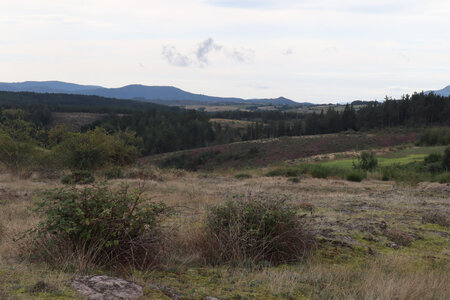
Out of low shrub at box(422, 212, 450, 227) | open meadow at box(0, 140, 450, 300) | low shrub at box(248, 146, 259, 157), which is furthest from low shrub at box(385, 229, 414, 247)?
low shrub at box(248, 146, 259, 157)

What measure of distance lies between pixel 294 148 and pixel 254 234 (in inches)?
2318

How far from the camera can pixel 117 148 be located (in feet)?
83.7

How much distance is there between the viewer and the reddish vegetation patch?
60281 mm

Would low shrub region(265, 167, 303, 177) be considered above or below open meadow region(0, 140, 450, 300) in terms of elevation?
below

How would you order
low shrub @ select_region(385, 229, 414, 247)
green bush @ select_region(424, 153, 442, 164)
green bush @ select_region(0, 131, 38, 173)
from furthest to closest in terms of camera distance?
green bush @ select_region(424, 153, 442, 164), green bush @ select_region(0, 131, 38, 173), low shrub @ select_region(385, 229, 414, 247)

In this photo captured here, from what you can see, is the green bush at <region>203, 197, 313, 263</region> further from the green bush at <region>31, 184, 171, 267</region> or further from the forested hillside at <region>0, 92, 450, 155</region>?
the forested hillside at <region>0, 92, 450, 155</region>

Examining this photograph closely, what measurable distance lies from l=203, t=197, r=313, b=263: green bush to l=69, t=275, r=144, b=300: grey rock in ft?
6.04

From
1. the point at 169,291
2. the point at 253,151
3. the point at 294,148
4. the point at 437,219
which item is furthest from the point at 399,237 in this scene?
the point at 253,151

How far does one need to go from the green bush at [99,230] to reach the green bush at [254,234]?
1.03m

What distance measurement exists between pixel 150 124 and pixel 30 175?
10025 cm

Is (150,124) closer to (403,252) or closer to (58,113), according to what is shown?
(58,113)

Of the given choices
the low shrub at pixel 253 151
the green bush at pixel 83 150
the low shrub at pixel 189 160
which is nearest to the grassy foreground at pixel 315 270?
the green bush at pixel 83 150

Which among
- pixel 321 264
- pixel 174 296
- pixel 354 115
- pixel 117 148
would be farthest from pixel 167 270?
pixel 354 115

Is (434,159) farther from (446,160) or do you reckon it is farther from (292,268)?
(292,268)
